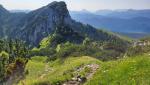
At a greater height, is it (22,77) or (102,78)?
(102,78)

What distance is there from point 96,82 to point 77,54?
83854 millimetres

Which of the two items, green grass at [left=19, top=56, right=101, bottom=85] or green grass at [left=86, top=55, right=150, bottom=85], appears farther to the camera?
green grass at [left=19, top=56, right=101, bottom=85]

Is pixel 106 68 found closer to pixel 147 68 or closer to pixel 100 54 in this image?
pixel 147 68

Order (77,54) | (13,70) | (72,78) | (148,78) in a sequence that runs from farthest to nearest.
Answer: (77,54), (13,70), (72,78), (148,78)

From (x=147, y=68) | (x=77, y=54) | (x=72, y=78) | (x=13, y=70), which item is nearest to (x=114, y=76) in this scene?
(x=147, y=68)

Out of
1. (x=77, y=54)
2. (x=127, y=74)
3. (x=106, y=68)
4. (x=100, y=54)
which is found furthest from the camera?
(x=100, y=54)

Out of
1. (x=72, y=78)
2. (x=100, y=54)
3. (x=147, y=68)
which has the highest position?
(x=147, y=68)

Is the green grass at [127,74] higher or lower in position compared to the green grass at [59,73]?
higher

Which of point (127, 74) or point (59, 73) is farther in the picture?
point (59, 73)

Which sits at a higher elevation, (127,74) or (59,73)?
Result: (127,74)

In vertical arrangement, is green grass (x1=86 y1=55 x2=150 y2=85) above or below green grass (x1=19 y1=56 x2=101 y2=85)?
above

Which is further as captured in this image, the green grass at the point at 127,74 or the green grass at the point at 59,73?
the green grass at the point at 59,73

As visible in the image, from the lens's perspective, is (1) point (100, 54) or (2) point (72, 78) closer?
(2) point (72, 78)

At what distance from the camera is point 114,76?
35438 mm
